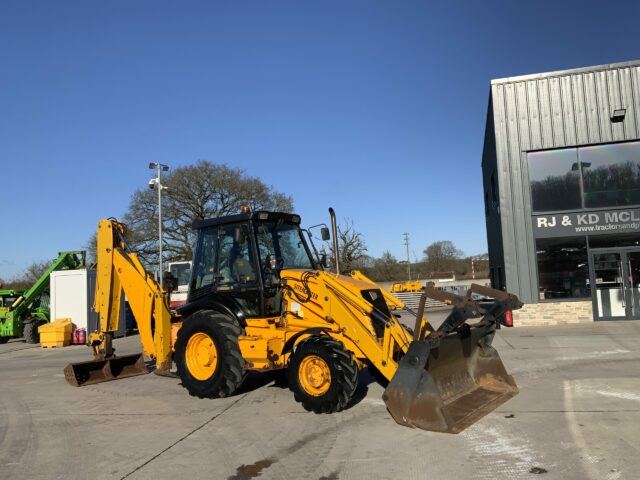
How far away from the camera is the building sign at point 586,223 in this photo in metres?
15.5

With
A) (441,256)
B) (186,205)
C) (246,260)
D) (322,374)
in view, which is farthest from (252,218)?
(441,256)

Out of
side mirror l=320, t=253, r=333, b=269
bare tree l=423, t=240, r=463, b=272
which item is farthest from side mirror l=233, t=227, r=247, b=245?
bare tree l=423, t=240, r=463, b=272

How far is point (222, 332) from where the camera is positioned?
7.18 m

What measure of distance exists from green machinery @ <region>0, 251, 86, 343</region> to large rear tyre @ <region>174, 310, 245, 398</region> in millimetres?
13775

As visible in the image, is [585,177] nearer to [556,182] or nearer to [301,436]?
[556,182]

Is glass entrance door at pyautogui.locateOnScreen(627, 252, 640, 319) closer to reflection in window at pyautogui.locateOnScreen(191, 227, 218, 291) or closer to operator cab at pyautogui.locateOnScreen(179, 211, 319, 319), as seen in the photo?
operator cab at pyautogui.locateOnScreen(179, 211, 319, 319)

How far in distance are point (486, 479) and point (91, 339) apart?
7.36 metres

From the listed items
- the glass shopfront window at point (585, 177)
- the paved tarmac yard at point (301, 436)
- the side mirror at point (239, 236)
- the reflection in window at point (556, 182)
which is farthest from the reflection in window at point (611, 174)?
the side mirror at point (239, 236)

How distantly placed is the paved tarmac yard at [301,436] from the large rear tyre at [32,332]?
10.9 metres

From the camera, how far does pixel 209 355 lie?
7.54 m

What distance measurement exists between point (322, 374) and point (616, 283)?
510 inches

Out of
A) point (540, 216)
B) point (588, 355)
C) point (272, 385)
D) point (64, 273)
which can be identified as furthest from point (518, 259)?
point (64, 273)

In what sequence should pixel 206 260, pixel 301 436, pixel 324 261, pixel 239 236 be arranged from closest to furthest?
pixel 301 436
pixel 239 236
pixel 206 260
pixel 324 261

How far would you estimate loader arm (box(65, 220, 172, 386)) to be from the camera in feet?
A: 27.2
